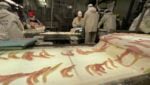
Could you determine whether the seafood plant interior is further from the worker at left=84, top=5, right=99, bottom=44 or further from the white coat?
the worker at left=84, top=5, right=99, bottom=44

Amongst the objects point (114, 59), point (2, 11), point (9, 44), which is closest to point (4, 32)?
point (2, 11)

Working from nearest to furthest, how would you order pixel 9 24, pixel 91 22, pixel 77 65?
pixel 77 65 → pixel 9 24 → pixel 91 22

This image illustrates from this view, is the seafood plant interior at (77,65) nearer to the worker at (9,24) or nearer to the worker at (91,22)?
the worker at (9,24)

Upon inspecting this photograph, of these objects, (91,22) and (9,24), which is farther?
(91,22)

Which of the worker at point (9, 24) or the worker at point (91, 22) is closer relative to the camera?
the worker at point (9, 24)

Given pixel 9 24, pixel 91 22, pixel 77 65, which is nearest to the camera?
pixel 77 65

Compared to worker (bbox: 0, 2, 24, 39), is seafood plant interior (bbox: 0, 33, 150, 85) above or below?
below

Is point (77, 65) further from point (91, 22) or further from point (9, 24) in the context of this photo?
point (91, 22)

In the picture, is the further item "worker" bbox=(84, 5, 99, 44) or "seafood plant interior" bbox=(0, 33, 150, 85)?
"worker" bbox=(84, 5, 99, 44)

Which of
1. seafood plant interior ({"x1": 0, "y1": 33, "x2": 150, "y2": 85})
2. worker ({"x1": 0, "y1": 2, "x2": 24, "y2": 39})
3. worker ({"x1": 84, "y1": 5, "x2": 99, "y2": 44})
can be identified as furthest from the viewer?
worker ({"x1": 84, "y1": 5, "x2": 99, "y2": 44})

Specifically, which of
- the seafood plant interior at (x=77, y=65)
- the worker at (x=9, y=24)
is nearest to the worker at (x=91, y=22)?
the worker at (x=9, y=24)

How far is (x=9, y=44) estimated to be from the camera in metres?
2.09

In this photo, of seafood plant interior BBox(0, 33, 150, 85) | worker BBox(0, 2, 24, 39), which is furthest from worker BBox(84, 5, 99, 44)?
seafood plant interior BBox(0, 33, 150, 85)

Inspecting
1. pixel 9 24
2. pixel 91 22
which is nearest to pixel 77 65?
pixel 9 24
